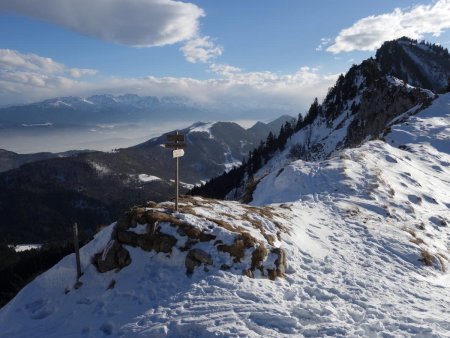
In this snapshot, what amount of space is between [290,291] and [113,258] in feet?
24.0

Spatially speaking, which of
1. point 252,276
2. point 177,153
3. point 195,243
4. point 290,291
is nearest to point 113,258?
point 195,243

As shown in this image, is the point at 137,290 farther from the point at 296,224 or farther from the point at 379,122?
the point at 379,122

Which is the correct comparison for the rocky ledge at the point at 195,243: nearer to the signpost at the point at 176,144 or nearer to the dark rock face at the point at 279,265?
the dark rock face at the point at 279,265

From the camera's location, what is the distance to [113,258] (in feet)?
51.9

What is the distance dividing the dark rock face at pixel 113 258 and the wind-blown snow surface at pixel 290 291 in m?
0.29

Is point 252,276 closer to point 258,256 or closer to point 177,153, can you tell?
point 258,256

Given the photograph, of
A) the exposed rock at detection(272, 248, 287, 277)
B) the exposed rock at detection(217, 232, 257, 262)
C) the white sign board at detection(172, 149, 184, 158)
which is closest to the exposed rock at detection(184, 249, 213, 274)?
the exposed rock at detection(217, 232, 257, 262)

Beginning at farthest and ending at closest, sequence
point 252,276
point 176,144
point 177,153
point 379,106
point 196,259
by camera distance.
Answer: point 379,106
point 176,144
point 177,153
point 196,259
point 252,276

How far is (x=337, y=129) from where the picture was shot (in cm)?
12500

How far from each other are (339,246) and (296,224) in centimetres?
252

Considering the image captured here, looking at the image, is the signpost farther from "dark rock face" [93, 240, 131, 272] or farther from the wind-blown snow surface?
"dark rock face" [93, 240, 131, 272]

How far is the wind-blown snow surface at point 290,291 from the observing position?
40.7 ft

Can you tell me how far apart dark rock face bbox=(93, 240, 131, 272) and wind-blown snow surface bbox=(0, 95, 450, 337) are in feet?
0.94

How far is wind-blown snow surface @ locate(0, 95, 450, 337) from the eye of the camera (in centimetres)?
1239
